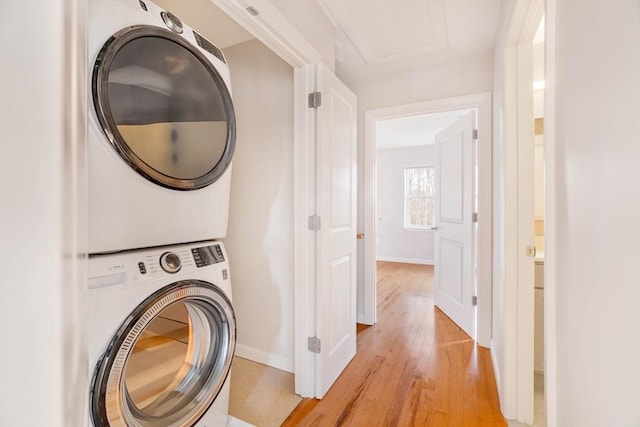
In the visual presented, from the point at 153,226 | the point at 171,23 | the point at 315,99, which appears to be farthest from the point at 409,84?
the point at 153,226

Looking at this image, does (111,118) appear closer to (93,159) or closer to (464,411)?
(93,159)

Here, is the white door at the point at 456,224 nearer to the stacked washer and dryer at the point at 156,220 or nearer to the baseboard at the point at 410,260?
the stacked washer and dryer at the point at 156,220

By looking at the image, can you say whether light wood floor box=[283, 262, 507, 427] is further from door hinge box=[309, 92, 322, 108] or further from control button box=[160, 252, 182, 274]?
door hinge box=[309, 92, 322, 108]

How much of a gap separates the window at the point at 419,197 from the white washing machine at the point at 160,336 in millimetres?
5291

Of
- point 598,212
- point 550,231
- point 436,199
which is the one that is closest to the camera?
point 598,212

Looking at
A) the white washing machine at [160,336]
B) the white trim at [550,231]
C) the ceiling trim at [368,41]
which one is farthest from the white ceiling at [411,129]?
the white washing machine at [160,336]

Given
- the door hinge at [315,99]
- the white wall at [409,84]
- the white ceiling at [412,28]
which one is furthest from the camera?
the white wall at [409,84]

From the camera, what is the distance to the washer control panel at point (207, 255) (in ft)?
3.66

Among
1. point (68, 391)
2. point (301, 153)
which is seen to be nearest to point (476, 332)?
point (301, 153)

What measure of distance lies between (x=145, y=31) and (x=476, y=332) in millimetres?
2987

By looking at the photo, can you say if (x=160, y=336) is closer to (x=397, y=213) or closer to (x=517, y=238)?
(x=517, y=238)

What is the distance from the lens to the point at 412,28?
2080 mm

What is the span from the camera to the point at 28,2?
1.19 ft

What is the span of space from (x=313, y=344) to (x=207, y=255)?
0.96 m
